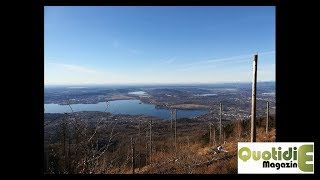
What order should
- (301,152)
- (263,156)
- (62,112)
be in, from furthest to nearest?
1. (62,112)
2. (263,156)
3. (301,152)

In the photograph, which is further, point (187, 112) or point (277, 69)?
point (187, 112)
